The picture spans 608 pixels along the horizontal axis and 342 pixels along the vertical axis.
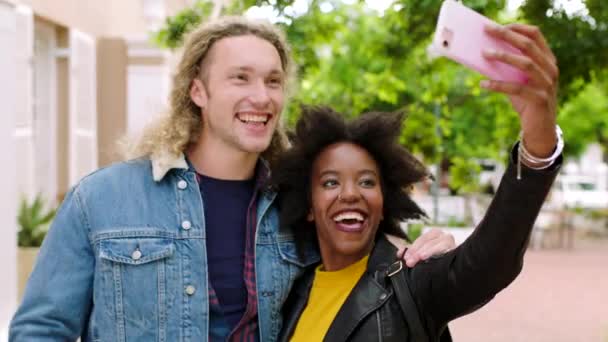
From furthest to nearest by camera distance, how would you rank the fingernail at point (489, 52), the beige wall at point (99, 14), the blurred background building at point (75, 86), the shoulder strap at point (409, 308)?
the beige wall at point (99, 14) < the blurred background building at point (75, 86) < the shoulder strap at point (409, 308) < the fingernail at point (489, 52)

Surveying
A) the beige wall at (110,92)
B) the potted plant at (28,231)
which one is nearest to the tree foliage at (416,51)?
the potted plant at (28,231)

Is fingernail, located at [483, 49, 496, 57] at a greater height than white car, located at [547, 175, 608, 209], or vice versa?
fingernail, located at [483, 49, 496, 57]

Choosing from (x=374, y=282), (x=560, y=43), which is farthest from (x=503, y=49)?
(x=560, y=43)

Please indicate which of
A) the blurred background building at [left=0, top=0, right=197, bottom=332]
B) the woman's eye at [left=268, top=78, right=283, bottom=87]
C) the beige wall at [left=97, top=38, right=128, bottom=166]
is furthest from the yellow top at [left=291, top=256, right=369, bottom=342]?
the beige wall at [left=97, top=38, right=128, bottom=166]

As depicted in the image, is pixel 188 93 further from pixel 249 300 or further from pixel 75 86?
pixel 75 86

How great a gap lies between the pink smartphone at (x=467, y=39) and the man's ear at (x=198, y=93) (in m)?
1.31

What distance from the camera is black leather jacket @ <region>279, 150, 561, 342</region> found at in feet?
7.41

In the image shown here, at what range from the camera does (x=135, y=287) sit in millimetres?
2918

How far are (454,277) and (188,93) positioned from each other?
1292mm

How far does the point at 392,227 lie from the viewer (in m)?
3.09

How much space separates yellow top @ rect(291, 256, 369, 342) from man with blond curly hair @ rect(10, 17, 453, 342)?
0.14 metres

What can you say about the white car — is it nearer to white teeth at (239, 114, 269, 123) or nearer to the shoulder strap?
white teeth at (239, 114, 269, 123)

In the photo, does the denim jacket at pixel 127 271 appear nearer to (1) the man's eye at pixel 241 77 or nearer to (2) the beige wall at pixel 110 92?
(1) the man's eye at pixel 241 77

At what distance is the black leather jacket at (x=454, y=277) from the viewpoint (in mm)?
2260
